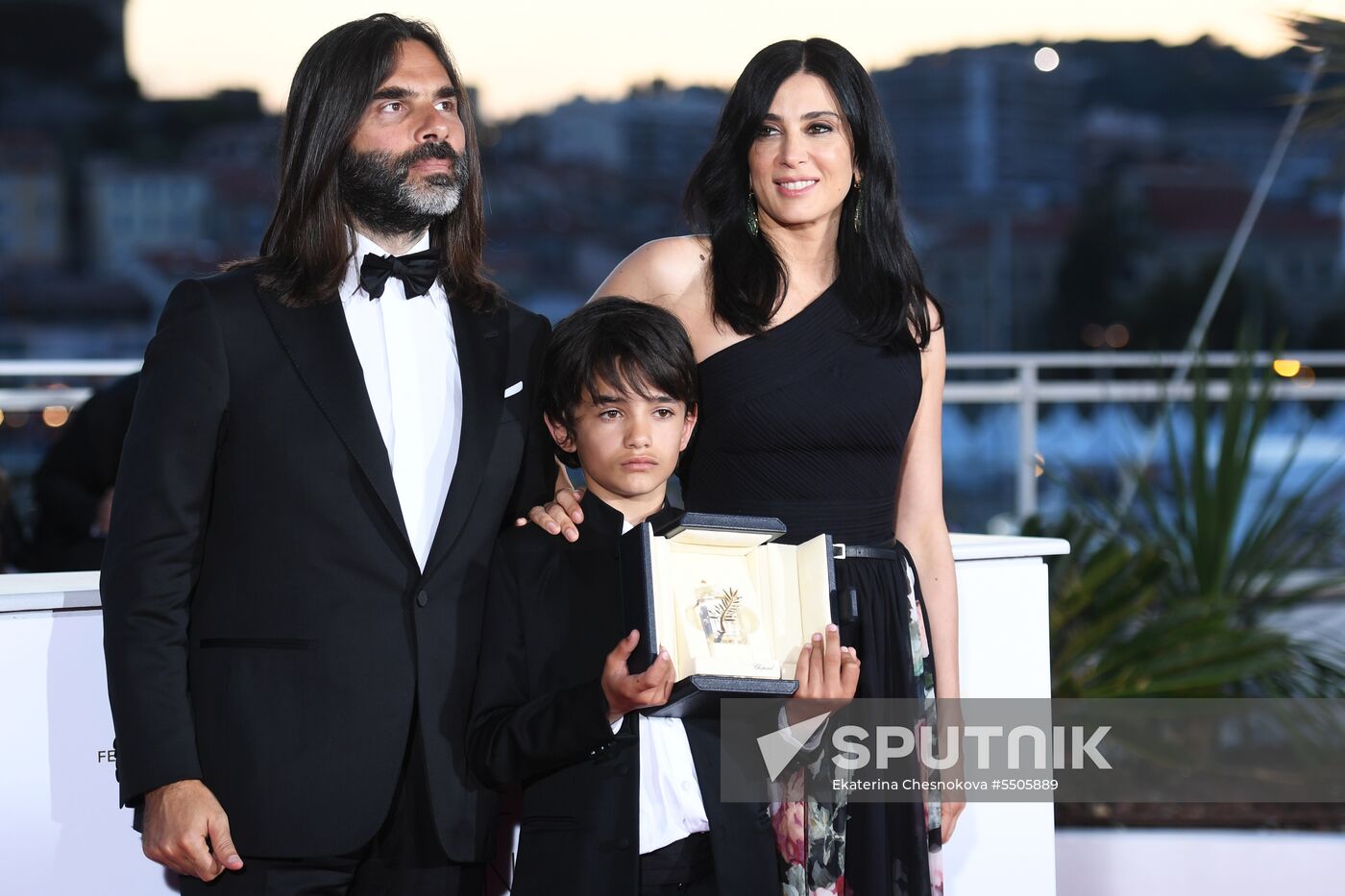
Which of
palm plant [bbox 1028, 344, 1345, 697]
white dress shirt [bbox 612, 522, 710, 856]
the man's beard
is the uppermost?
the man's beard

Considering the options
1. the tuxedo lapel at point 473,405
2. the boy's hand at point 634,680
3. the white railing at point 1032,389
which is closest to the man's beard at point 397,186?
the tuxedo lapel at point 473,405

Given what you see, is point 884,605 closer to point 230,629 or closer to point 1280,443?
point 230,629

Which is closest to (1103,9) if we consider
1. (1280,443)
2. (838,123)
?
(1280,443)

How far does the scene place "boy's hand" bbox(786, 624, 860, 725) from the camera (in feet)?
6.32

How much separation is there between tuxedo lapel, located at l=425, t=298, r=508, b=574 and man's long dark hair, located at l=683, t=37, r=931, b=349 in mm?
394

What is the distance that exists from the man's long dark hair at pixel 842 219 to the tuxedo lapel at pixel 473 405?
39cm

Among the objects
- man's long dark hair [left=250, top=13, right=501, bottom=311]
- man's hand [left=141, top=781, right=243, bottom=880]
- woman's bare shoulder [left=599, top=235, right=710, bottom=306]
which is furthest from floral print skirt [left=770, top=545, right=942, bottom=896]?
man's long dark hair [left=250, top=13, right=501, bottom=311]

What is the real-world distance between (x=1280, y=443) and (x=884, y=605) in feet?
15.3

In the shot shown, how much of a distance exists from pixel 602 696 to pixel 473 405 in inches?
20.3

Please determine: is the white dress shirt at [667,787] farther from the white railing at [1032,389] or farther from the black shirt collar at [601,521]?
the white railing at [1032,389]

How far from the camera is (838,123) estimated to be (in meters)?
2.46

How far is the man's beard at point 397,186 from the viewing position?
86.4 inches

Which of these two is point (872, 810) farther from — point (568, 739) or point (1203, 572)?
point (1203, 572)

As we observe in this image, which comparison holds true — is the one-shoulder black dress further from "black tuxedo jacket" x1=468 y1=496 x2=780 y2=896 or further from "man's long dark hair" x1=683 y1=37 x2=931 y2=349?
"black tuxedo jacket" x1=468 y1=496 x2=780 y2=896
